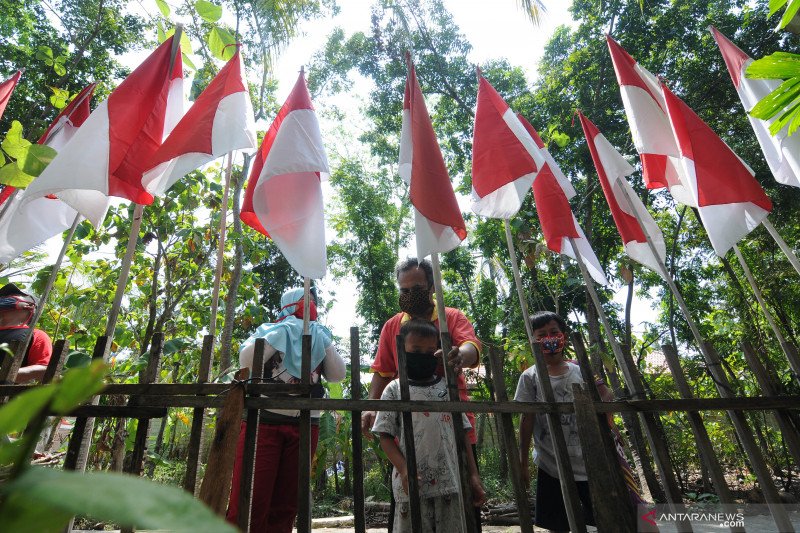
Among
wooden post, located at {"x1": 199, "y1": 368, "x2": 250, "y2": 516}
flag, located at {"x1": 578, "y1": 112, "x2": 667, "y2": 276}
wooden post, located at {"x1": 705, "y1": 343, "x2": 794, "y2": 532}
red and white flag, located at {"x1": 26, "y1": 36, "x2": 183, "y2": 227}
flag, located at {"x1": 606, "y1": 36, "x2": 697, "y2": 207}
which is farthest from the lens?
flag, located at {"x1": 578, "y1": 112, "x2": 667, "y2": 276}

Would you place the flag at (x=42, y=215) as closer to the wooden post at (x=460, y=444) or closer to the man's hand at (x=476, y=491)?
the wooden post at (x=460, y=444)

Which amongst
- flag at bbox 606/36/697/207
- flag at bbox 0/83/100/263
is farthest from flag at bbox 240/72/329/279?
flag at bbox 606/36/697/207

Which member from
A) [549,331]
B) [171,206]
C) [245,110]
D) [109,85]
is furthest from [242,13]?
[549,331]

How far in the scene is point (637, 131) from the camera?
332cm

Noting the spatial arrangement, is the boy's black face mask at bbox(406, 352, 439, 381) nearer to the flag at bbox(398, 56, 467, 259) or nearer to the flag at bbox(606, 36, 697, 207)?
the flag at bbox(398, 56, 467, 259)

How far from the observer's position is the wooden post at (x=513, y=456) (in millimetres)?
1963

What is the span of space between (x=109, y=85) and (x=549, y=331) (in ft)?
36.1

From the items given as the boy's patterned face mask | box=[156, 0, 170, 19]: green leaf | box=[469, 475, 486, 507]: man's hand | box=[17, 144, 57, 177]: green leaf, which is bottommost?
box=[469, 475, 486, 507]: man's hand

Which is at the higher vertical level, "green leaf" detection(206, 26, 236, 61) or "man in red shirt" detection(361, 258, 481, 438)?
"green leaf" detection(206, 26, 236, 61)

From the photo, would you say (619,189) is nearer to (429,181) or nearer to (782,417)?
(429,181)

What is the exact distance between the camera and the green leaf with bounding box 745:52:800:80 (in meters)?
Answer: 1.67

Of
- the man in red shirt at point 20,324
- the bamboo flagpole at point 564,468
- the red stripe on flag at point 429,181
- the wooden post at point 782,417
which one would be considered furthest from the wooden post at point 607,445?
the man in red shirt at point 20,324

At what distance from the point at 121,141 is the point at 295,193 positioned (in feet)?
3.31

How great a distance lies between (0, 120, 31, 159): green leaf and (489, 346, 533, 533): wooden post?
2.28 metres
